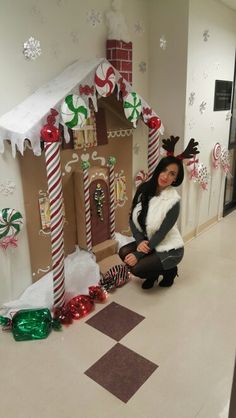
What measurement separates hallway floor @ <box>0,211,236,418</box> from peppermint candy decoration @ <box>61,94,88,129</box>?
1.33m

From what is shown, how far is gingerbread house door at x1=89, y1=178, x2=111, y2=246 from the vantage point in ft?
8.55

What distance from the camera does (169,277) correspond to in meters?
2.46

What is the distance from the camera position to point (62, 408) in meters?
1.49

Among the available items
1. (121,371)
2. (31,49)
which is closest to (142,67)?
(31,49)

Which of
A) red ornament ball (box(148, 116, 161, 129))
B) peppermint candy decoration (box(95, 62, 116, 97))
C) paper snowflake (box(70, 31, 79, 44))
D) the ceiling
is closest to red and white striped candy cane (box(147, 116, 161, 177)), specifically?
red ornament ball (box(148, 116, 161, 129))

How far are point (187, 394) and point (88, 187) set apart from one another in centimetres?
157

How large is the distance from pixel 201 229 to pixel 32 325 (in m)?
2.27

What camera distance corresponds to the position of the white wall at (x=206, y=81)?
271cm

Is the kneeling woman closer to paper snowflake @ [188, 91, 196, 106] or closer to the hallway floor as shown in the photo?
the hallway floor

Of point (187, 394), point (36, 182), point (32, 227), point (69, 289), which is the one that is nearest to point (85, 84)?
point (36, 182)

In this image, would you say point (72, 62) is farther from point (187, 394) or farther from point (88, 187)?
point (187, 394)

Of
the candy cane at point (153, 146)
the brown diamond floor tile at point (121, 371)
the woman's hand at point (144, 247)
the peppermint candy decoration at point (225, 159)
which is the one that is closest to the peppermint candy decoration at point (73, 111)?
the candy cane at point (153, 146)

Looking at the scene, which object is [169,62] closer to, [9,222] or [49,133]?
[49,133]

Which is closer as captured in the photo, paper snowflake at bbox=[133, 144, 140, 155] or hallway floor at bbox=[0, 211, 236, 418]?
hallway floor at bbox=[0, 211, 236, 418]
